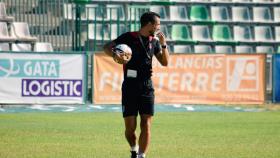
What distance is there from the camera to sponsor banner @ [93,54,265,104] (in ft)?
85.9

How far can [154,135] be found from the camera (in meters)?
15.8

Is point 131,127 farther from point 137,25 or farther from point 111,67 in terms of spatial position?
point 137,25

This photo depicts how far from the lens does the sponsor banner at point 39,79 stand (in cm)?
2509

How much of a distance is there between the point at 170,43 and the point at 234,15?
4011mm

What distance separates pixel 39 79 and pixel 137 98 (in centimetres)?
1477

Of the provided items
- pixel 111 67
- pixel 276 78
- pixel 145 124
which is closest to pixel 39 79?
pixel 111 67

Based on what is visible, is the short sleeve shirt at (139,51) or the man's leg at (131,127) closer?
the short sleeve shirt at (139,51)

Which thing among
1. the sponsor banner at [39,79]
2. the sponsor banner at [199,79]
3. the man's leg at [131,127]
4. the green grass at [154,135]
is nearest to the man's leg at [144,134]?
the man's leg at [131,127]

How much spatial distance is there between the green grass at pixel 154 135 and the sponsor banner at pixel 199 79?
3.82 meters

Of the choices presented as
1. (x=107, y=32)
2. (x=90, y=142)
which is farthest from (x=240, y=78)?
(x=90, y=142)

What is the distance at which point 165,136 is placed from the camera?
15.5 m

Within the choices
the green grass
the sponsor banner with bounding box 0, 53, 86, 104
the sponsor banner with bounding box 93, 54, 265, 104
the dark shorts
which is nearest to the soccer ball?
the dark shorts

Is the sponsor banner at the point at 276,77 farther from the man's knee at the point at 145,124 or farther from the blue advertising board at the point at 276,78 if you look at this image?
the man's knee at the point at 145,124

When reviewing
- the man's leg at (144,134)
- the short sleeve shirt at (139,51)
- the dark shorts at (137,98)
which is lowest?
the man's leg at (144,134)
